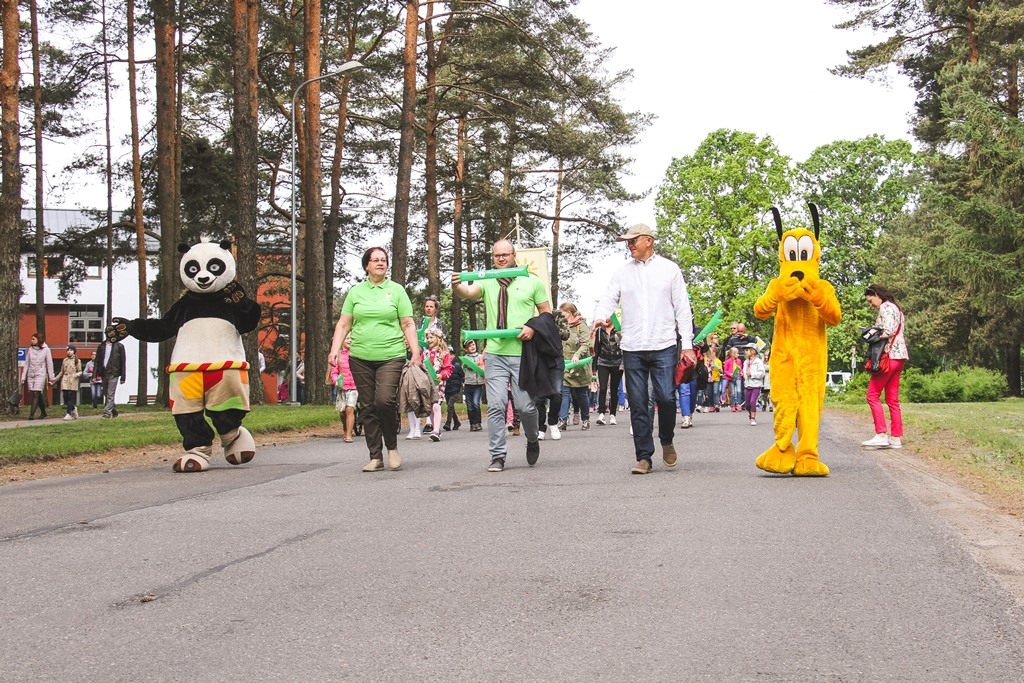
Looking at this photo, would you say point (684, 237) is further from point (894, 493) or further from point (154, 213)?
point (894, 493)

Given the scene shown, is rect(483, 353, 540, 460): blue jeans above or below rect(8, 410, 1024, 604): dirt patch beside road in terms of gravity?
above

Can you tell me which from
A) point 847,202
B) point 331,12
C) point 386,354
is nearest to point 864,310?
point 847,202

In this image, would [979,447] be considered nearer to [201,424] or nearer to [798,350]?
[798,350]

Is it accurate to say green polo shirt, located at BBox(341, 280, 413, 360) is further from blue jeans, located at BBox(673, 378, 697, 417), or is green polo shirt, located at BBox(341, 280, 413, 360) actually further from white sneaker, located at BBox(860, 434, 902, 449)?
blue jeans, located at BBox(673, 378, 697, 417)

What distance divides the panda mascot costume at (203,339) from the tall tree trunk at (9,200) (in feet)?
50.0

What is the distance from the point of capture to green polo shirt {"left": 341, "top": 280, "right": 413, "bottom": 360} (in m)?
11.5

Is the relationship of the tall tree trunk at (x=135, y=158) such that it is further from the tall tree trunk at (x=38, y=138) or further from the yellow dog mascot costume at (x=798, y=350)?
the yellow dog mascot costume at (x=798, y=350)

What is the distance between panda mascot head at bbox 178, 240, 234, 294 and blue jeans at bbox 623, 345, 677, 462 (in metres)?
3.90

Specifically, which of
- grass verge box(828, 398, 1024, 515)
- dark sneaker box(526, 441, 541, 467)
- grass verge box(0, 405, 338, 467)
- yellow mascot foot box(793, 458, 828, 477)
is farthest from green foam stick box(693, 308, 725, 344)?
Answer: grass verge box(0, 405, 338, 467)

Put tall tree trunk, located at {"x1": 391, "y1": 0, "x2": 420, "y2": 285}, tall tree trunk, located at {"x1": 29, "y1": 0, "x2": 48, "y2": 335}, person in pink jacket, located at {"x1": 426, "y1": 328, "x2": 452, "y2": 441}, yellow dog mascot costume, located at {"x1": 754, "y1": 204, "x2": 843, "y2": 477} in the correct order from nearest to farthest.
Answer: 1. yellow dog mascot costume, located at {"x1": 754, "y1": 204, "x2": 843, "y2": 477}
2. person in pink jacket, located at {"x1": 426, "y1": 328, "x2": 452, "y2": 441}
3. tall tree trunk, located at {"x1": 391, "y1": 0, "x2": 420, "y2": 285}
4. tall tree trunk, located at {"x1": 29, "y1": 0, "x2": 48, "y2": 335}

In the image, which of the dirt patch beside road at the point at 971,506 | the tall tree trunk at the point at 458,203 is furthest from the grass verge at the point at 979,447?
the tall tree trunk at the point at 458,203

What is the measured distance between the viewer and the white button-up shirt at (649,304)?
10.7 m

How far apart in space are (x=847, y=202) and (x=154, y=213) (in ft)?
151

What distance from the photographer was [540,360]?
11.4m
